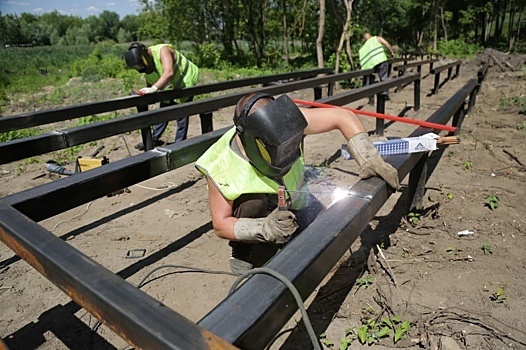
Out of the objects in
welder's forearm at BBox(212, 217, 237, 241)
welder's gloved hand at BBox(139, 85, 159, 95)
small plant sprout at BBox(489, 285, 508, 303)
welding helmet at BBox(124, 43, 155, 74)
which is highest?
welding helmet at BBox(124, 43, 155, 74)

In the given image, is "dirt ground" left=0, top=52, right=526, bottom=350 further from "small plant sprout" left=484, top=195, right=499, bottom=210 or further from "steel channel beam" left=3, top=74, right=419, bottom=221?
"steel channel beam" left=3, top=74, right=419, bottom=221

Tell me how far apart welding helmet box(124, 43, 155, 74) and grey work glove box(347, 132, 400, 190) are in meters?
3.69

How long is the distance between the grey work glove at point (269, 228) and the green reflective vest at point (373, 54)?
7710 millimetres

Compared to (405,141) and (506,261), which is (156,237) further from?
(506,261)

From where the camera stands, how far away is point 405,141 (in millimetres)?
2469

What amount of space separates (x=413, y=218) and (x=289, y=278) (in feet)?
7.87

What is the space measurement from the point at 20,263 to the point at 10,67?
18284mm

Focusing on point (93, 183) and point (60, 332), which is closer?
point (93, 183)

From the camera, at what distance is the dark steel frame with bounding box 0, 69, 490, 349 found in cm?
94

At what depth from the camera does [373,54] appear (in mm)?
8938

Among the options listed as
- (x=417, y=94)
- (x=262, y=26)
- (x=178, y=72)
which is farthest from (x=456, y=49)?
(x=178, y=72)

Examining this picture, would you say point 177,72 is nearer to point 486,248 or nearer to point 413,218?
point 413,218

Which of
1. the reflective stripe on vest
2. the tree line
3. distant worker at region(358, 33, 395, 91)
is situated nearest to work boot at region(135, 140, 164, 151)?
the reflective stripe on vest

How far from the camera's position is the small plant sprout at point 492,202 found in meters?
3.35
